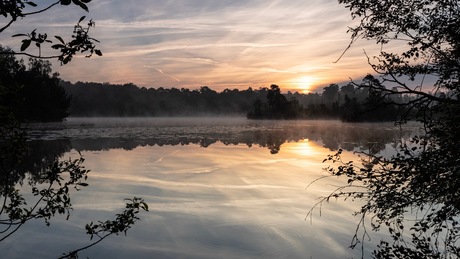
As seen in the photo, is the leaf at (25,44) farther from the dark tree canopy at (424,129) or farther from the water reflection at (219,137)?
the water reflection at (219,137)

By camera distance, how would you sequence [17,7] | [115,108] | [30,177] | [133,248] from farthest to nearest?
[115,108] → [30,177] → [133,248] → [17,7]

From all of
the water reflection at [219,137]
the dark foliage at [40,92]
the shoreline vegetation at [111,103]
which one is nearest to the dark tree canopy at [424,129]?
the shoreline vegetation at [111,103]

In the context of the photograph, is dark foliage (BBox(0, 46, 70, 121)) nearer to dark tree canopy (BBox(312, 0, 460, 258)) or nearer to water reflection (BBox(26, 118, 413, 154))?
water reflection (BBox(26, 118, 413, 154))

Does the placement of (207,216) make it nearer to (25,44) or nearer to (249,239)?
(249,239)

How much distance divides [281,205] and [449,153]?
316 inches

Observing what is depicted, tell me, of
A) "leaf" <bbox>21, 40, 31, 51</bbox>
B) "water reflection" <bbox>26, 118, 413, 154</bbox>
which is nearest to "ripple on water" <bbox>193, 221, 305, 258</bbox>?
"leaf" <bbox>21, 40, 31, 51</bbox>

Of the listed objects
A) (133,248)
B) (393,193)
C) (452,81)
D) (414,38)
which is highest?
(414,38)

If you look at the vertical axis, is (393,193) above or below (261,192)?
above

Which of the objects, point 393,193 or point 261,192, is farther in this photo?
point 261,192

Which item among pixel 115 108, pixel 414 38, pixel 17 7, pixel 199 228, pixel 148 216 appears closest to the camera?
pixel 17 7

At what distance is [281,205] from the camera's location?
13.8 m

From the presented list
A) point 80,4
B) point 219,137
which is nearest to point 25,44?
point 80,4

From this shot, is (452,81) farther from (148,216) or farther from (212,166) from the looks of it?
(212,166)

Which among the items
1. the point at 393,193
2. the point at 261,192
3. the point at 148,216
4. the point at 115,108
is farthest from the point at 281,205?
the point at 115,108
